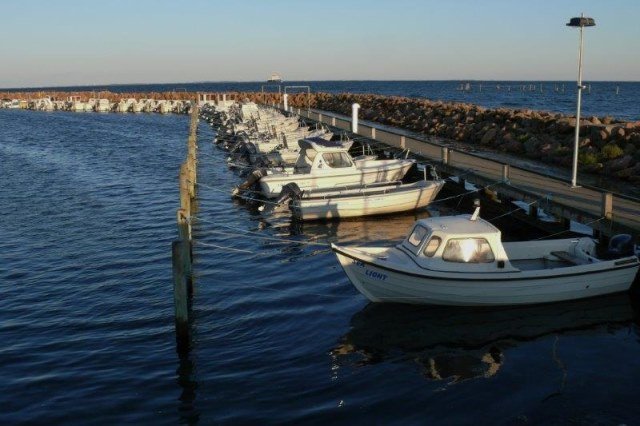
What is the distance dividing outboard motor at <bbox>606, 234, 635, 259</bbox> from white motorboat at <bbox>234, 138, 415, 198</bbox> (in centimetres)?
1227

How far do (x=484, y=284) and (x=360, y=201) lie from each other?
32.5ft

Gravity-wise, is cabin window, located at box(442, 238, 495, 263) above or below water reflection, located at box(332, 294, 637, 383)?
above

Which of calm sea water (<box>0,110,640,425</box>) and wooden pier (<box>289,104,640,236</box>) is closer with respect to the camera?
calm sea water (<box>0,110,640,425</box>)

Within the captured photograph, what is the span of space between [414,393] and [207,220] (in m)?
14.8

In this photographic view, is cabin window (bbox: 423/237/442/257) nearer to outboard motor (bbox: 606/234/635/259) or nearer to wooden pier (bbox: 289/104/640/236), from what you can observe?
outboard motor (bbox: 606/234/635/259)

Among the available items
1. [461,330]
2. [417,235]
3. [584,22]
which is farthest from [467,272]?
[584,22]

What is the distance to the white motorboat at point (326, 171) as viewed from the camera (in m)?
26.1

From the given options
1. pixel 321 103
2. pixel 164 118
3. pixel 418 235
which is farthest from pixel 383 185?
pixel 164 118

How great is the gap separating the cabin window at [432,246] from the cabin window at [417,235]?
1.02 feet

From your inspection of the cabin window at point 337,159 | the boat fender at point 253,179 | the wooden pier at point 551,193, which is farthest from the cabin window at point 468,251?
the boat fender at point 253,179

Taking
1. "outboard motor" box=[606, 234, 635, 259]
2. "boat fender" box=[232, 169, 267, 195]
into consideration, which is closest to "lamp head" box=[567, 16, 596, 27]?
"outboard motor" box=[606, 234, 635, 259]

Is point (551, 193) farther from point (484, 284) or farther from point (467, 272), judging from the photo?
point (467, 272)

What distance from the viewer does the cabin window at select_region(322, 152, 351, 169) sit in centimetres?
2645

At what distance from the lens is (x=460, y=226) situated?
14297 millimetres
